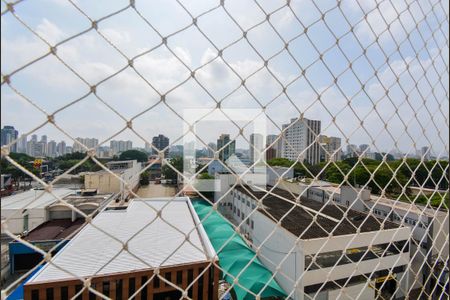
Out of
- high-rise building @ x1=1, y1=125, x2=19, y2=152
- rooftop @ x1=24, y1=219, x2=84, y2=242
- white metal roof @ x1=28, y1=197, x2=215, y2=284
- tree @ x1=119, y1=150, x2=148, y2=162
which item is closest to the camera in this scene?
high-rise building @ x1=1, y1=125, x2=19, y2=152

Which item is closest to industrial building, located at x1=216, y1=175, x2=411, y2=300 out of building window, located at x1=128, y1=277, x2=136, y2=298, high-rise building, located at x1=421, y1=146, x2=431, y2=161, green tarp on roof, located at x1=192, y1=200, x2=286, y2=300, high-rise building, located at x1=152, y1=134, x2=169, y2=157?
green tarp on roof, located at x1=192, y1=200, x2=286, y2=300

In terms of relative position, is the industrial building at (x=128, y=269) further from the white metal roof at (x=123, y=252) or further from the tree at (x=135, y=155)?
the tree at (x=135, y=155)

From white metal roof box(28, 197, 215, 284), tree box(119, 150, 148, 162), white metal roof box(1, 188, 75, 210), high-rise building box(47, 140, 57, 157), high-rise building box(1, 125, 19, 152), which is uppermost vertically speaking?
high-rise building box(1, 125, 19, 152)

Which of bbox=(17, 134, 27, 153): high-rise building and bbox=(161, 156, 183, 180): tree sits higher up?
bbox=(17, 134, 27, 153): high-rise building

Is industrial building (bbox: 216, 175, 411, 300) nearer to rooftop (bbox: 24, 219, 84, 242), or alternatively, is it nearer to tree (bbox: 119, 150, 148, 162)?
tree (bbox: 119, 150, 148, 162)

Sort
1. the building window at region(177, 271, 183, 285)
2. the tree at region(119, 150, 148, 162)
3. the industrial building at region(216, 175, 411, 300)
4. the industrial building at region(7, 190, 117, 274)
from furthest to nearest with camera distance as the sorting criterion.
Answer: the industrial building at region(7, 190, 117, 274) → the industrial building at region(216, 175, 411, 300) → the building window at region(177, 271, 183, 285) → the tree at region(119, 150, 148, 162)

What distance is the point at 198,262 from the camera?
2441mm

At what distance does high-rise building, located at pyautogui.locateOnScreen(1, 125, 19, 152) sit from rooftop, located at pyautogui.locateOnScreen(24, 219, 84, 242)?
412 centimetres

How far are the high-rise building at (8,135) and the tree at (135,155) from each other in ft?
0.88

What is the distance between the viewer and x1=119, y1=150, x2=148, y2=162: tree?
62cm

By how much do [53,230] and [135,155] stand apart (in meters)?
5.01

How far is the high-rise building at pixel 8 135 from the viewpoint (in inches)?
13.2

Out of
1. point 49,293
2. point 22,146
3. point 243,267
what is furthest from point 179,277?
point 22,146

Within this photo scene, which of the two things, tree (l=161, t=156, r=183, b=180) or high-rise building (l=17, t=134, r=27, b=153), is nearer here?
high-rise building (l=17, t=134, r=27, b=153)
